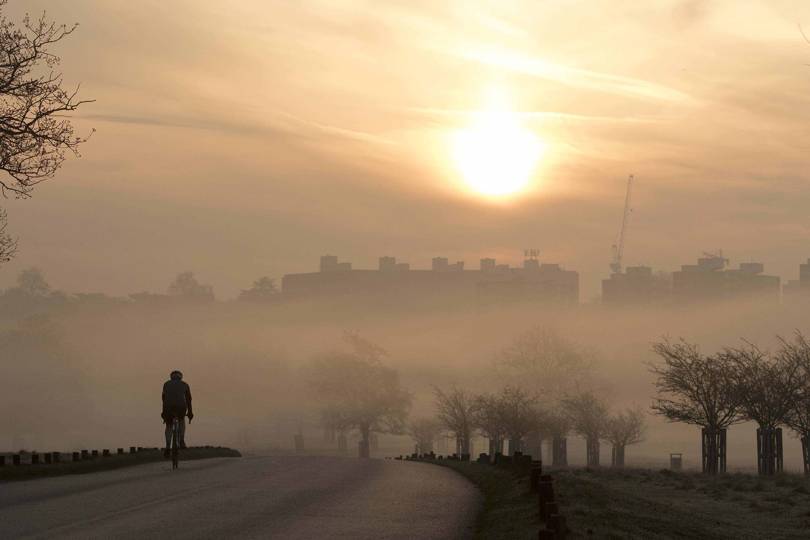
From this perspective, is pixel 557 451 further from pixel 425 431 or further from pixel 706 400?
pixel 425 431

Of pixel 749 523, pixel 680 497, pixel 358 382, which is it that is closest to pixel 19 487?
pixel 749 523

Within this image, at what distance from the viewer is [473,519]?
73.2 ft

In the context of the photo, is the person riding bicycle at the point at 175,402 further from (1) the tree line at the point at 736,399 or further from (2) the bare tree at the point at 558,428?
(2) the bare tree at the point at 558,428

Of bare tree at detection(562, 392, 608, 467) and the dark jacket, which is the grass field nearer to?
the dark jacket

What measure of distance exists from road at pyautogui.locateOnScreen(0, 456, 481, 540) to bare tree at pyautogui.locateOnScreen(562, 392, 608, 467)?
251 ft

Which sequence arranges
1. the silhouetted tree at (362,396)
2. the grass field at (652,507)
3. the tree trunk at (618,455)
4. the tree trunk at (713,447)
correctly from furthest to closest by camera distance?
the silhouetted tree at (362,396)
the tree trunk at (618,455)
the tree trunk at (713,447)
the grass field at (652,507)

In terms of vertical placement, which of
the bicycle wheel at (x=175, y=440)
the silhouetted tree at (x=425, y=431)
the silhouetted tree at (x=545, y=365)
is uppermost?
the silhouetted tree at (x=545, y=365)

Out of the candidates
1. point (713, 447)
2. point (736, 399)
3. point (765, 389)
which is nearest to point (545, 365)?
point (765, 389)

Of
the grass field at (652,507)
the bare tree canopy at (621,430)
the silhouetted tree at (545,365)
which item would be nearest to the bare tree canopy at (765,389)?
the grass field at (652,507)

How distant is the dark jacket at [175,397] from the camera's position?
34875mm

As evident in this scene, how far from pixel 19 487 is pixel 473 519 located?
392 inches

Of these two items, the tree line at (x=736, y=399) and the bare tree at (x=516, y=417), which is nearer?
the tree line at (x=736, y=399)

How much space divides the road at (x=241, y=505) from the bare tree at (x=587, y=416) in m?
76.4

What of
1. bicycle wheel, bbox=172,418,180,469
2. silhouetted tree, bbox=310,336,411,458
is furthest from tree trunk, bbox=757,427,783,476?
silhouetted tree, bbox=310,336,411,458
